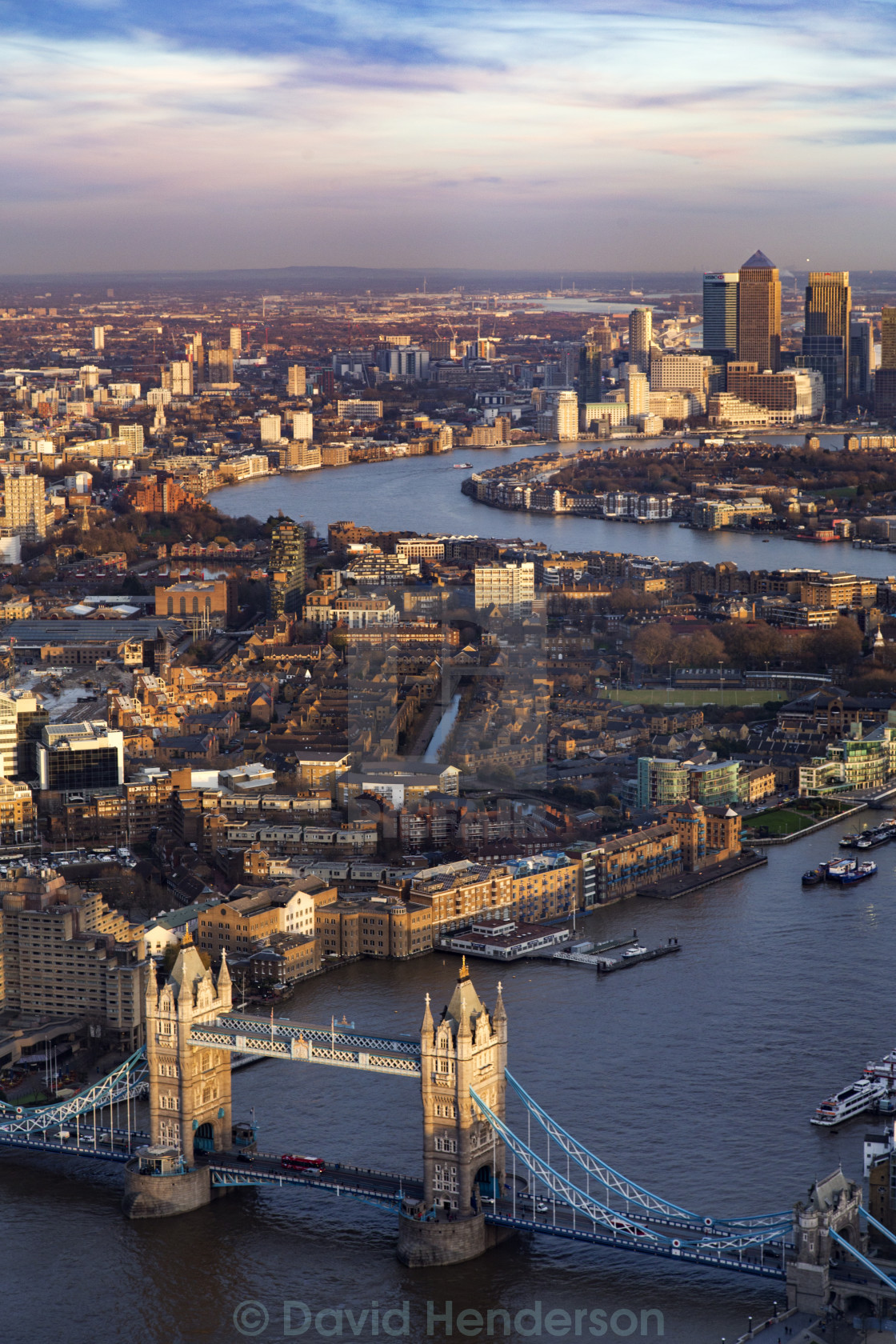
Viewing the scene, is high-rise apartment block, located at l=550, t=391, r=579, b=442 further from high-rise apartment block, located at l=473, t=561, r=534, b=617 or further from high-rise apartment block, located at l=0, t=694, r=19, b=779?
high-rise apartment block, located at l=0, t=694, r=19, b=779

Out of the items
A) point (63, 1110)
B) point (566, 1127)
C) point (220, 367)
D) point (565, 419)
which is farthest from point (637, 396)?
point (63, 1110)

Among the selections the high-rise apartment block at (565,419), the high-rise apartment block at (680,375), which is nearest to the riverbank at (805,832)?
the high-rise apartment block at (565,419)

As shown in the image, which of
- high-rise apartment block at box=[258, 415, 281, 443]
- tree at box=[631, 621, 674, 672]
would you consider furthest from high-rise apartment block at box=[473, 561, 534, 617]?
high-rise apartment block at box=[258, 415, 281, 443]

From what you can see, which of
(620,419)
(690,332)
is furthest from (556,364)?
(690,332)

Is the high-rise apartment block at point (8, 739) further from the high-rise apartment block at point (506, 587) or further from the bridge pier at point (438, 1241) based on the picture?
the bridge pier at point (438, 1241)

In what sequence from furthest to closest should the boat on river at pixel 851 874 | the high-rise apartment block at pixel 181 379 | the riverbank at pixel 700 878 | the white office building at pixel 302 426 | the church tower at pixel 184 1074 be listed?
1. the high-rise apartment block at pixel 181 379
2. the white office building at pixel 302 426
3. the boat on river at pixel 851 874
4. the riverbank at pixel 700 878
5. the church tower at pixel 184 1074

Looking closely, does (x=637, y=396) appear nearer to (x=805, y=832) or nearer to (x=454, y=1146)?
(x=805, y=832)
